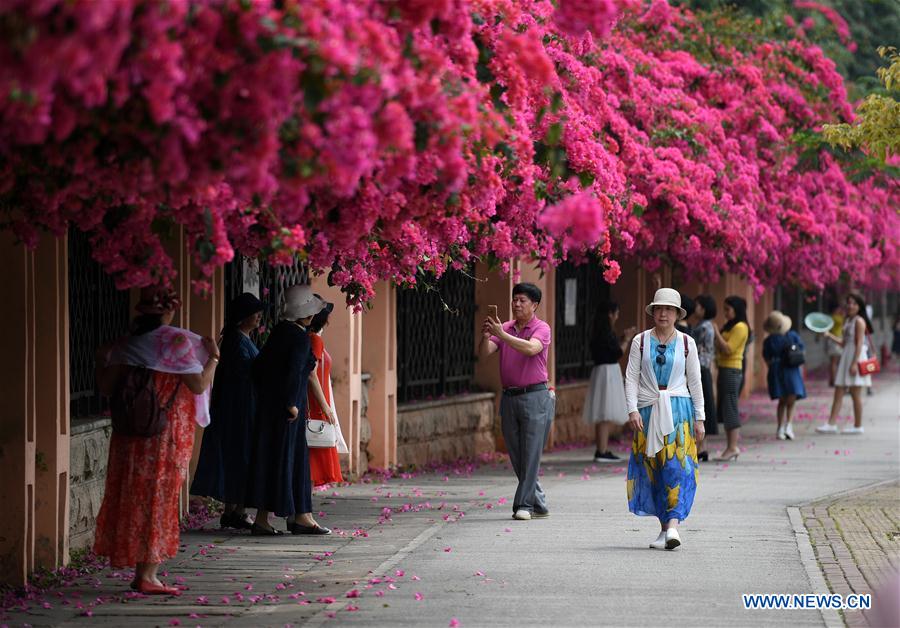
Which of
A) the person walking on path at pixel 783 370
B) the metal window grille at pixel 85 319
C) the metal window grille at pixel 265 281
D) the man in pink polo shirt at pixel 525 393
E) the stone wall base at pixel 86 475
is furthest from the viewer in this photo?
the person walking on path at pixel 783 370

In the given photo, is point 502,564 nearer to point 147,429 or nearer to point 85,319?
point 147,429

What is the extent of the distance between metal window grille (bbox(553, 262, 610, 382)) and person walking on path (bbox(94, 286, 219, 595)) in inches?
483

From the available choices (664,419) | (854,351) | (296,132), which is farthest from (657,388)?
(854,351)

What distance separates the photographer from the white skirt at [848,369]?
22.0 meters

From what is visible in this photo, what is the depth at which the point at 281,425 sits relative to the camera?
445 inches

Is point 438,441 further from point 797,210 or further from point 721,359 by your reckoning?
point 797,210

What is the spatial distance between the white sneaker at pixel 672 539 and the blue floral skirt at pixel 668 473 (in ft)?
0.28

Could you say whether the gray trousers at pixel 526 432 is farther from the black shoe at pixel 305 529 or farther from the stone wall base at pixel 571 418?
the stone wall base at pixel 571 418

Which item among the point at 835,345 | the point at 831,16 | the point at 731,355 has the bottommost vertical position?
the point at 731,355

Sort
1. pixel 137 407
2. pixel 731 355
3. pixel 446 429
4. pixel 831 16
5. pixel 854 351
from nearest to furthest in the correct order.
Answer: pixel 137 407 → pixel 446 429 → pixel 731 355 → pixel 854 351 → pixel 831 16

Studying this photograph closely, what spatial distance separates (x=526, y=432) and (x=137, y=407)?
4.28 meters

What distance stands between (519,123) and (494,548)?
3525mm

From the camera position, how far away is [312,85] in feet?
17.9

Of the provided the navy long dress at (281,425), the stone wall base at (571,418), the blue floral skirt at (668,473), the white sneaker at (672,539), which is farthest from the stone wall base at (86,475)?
the stone wall base at (571,418)
